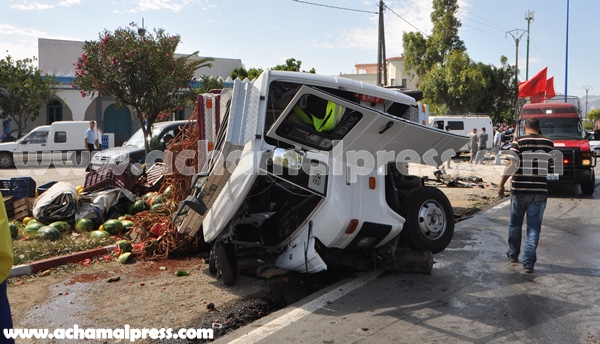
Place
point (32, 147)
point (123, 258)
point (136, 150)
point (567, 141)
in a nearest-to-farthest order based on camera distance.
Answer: point (123, 258) → point (567, 141) → point (136, 150) → point (32, 147)

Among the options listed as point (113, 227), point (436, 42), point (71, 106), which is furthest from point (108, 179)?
point (436, 42)

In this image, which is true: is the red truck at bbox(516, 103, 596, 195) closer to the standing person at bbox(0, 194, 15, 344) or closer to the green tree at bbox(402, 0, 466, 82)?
the standing person at bbox(0, 194, 15, 344)

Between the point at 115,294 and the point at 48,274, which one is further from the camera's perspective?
the point at 48,274

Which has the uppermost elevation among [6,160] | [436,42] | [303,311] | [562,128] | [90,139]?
[436,42]

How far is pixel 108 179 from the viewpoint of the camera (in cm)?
951

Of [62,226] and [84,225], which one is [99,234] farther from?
[62,226]

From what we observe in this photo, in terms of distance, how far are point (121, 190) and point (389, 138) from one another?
212 inches

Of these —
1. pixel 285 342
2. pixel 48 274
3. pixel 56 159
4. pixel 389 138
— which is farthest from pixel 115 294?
pixel 56 159

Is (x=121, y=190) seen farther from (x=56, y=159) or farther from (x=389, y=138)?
(x=56, y=159)

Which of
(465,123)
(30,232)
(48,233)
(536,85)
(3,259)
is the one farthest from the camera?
(465,123)

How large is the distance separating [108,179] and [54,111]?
28092 millimetres

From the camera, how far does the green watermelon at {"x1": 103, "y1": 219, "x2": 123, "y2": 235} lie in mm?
8266

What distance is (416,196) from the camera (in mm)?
6387

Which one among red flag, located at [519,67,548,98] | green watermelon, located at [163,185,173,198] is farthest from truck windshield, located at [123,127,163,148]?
red flag, located at [519,67,548,98]
